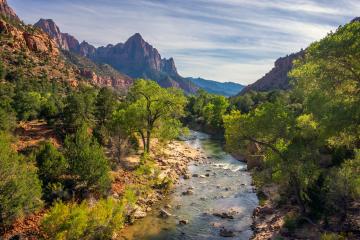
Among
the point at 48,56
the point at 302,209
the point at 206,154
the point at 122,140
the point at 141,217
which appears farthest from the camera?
the point at 48,56

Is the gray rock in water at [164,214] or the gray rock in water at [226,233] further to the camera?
the gray rock in water at [164,214]

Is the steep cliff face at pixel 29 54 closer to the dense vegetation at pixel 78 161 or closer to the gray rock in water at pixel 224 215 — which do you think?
the dense vegetation at pixel 78 161

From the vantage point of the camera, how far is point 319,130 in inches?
1086

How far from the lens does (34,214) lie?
92.6 feet

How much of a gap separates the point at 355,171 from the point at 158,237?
16547 millimetres

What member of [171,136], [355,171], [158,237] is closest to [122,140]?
[171,136]

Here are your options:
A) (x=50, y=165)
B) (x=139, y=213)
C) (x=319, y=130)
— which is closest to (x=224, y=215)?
(x=139, y=213)

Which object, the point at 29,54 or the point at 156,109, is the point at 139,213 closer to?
the point at 156,109

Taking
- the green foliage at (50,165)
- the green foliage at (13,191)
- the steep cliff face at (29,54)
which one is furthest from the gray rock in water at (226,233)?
the steep cliff face at (29,54)

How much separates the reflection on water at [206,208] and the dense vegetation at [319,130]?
6211 millimetres

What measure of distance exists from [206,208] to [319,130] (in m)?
15.8

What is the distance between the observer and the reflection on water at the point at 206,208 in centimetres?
3084

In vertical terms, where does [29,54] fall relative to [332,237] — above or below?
above

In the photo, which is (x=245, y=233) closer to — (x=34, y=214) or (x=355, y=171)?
(x=355, y=171)
